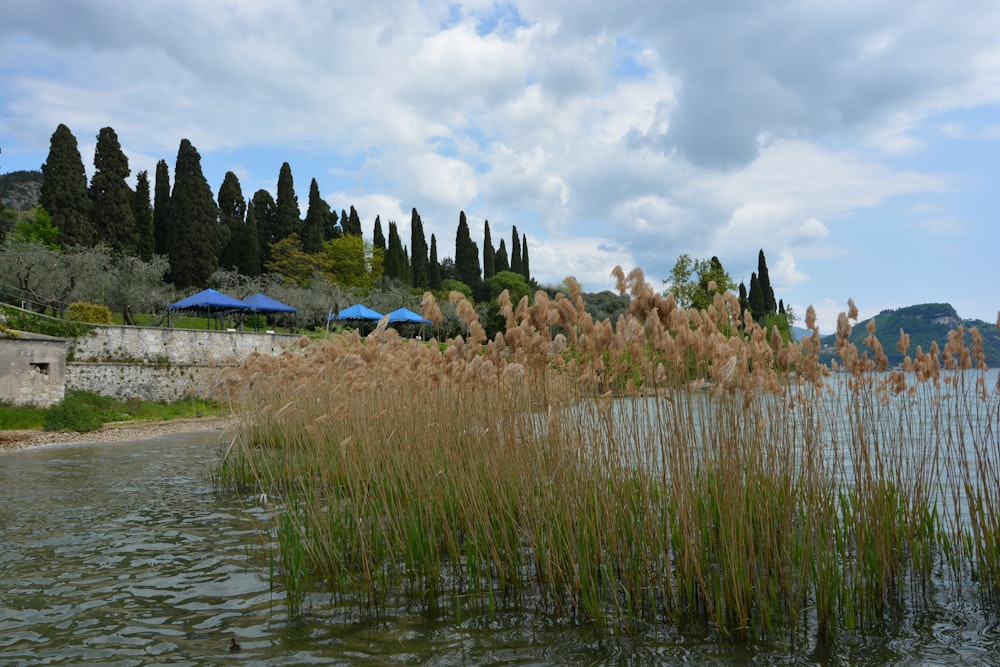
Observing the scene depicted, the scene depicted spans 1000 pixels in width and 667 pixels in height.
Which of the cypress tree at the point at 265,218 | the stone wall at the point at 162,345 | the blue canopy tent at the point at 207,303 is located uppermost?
the cypress tree at the point at 265,218

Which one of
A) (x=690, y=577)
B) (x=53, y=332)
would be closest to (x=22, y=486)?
(x=690, y=577)

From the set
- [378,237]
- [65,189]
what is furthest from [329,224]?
[65,189]

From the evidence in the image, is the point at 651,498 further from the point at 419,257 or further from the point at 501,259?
the point at 501,259

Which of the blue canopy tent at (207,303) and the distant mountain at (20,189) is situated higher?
the distant mountain at (20,189)

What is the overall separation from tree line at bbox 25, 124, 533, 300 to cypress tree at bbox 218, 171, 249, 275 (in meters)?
0.07

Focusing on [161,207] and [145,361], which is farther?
[161,207]

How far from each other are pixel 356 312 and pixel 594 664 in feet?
73.7

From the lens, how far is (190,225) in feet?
131

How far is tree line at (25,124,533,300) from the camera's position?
Answer: 115 ft

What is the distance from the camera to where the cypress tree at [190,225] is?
39.8 metres

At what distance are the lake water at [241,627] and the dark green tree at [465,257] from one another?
169 ft

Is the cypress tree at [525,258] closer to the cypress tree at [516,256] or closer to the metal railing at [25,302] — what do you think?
the cypress tree at [516,256]

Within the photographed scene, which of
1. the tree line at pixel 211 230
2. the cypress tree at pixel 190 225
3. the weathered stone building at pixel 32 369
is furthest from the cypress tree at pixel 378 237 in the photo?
the weathered stone building at pixel 32 369

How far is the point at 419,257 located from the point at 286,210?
1116 cm
